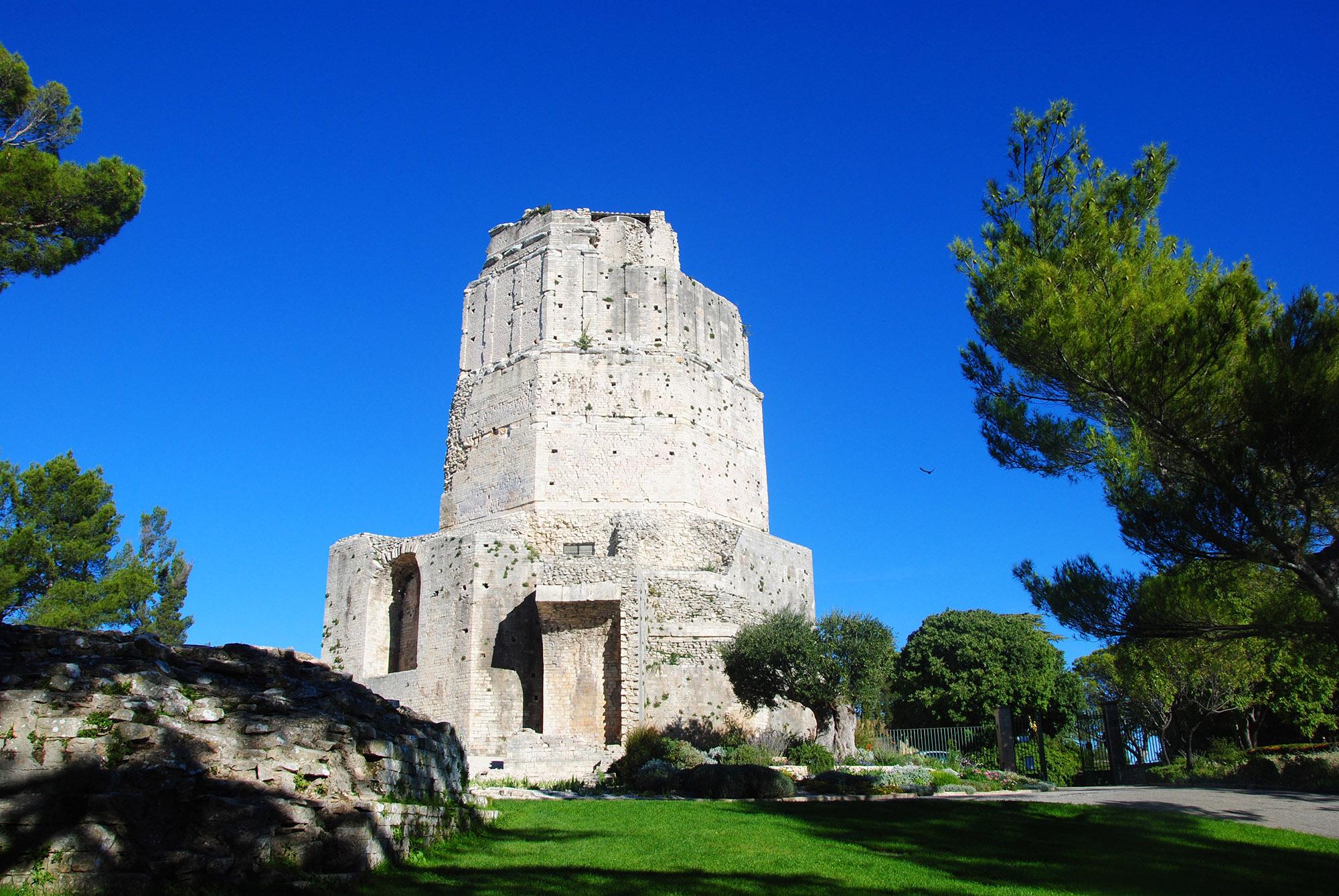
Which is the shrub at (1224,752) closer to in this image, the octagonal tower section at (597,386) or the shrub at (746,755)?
the shrub at (746,755)

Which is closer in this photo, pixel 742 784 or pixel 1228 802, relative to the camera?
pixel 1228 802

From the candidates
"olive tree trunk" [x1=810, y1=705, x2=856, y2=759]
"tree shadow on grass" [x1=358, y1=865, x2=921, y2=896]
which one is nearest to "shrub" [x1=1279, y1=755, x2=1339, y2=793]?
"olive tree trunk" [x1=810, y1=705, x2=856, y2=759]

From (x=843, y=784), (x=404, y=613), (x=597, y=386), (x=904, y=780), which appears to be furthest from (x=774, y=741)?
(x=404, y=613)

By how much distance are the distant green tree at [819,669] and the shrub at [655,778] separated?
14.4 ft

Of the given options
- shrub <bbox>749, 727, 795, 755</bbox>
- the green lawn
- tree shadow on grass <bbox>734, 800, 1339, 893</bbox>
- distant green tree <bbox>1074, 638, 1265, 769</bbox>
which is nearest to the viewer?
the green lawn

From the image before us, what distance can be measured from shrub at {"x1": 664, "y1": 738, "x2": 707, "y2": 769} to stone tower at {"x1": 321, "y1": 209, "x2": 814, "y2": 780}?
1.69m

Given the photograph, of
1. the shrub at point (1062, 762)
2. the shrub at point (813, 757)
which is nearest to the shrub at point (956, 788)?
the shrub at point (813, 757)

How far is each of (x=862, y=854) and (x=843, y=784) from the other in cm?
575

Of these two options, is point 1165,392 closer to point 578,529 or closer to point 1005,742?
point 1005,742

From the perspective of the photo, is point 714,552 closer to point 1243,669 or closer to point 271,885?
point 1243,669

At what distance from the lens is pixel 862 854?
827 centimetres

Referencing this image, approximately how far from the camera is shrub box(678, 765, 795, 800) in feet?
42.9

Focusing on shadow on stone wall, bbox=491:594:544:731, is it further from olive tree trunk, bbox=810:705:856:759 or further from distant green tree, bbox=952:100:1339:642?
distant green tree, bbox=952:100:1339:642

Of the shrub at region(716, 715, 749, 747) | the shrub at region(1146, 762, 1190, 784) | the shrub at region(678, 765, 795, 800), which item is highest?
the shrub at region(716, 715, 749, 747)
